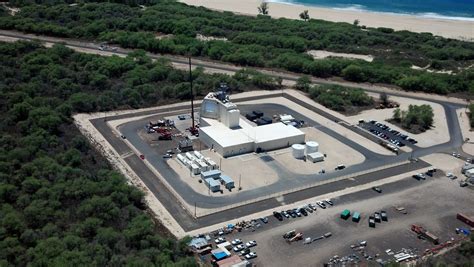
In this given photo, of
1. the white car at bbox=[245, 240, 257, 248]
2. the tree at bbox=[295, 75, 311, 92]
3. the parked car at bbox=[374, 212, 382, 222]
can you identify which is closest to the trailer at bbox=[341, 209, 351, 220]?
the parked car at bbox=[374, 212, 382, 222]

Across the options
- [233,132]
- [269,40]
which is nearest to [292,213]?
[233,132]

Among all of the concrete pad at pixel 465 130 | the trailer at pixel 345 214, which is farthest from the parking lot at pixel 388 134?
the trailer at pixel 345 214

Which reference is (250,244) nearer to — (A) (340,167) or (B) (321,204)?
(B) (321,204)

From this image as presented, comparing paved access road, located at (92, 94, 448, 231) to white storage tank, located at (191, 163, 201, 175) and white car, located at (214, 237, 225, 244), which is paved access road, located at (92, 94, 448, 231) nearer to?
white storage tank, located at (191, 163, 201, 175)

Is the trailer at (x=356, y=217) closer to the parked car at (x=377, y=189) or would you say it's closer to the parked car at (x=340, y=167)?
the parked car at (x=377, y=189)

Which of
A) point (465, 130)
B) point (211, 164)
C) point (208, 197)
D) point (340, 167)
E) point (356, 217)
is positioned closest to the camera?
point (356, 217)

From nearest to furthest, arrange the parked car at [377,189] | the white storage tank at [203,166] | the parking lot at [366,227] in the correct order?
the parking lot at [366,227] → the parked car at [377,189] → the white storage tank at [203,166]

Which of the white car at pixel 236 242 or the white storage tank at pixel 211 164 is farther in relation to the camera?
the white storage tank at pixel 211 164
